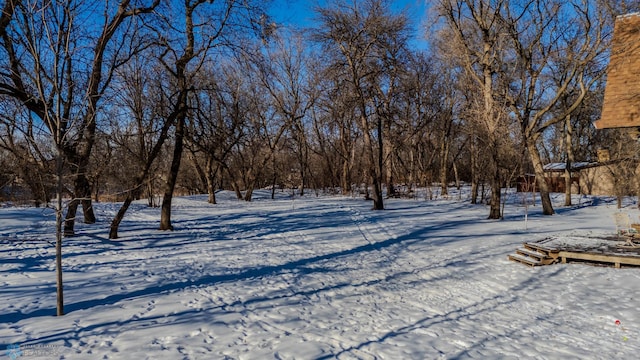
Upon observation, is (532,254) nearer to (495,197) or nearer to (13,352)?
(495,197)

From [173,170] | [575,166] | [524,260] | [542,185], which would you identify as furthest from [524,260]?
[575,166]

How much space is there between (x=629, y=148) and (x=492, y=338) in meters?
16.8

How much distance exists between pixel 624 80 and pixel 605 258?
28.4 ft

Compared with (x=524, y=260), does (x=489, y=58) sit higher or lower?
higher

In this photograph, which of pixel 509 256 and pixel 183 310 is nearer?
pixel 183 310

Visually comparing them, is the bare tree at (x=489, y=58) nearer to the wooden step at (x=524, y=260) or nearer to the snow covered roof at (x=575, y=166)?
the wooden step at (x=524, y=260)

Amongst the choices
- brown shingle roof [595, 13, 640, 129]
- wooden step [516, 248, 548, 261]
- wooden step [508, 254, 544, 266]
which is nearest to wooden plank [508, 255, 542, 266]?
wooden step [508, 254, 544, 266]

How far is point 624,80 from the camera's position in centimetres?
1334

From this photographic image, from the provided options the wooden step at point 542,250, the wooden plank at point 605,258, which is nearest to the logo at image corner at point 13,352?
the wooden step at point 542,250

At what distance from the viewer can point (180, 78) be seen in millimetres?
11539

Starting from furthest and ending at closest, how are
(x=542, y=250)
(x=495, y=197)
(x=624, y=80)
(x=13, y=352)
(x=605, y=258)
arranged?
(x=495, y=197) < (x=624, y=80) < (x=542, y=250) < (x=605, y=258) < (x=13, y=352)

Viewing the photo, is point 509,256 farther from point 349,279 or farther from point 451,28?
point 451,28

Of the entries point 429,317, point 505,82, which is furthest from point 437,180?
point 429,317

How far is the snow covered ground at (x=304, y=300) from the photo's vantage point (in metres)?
4.52
